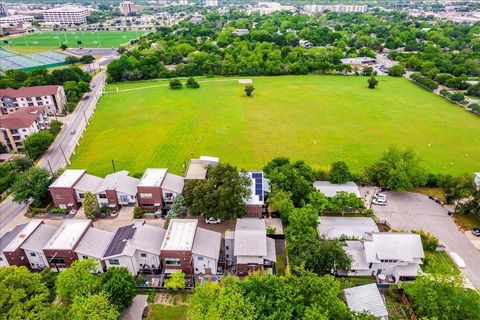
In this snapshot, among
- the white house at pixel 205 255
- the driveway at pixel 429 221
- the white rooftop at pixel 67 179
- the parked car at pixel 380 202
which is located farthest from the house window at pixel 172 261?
the parked car at pixel 380 202

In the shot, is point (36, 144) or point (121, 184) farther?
point (36, 144)

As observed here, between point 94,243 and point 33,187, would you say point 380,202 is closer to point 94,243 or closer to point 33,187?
point 94,243

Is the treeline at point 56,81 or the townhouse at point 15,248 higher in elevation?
the treeline at point 56,81

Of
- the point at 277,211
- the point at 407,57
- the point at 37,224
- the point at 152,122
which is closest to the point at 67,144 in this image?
the point at 152,122

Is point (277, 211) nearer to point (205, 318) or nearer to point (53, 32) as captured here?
point (205, 318)

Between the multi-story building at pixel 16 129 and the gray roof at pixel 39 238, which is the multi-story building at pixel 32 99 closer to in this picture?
the multi-story building at pixel 16 129

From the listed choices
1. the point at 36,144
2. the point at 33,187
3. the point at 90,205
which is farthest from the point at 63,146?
the point at 90,205

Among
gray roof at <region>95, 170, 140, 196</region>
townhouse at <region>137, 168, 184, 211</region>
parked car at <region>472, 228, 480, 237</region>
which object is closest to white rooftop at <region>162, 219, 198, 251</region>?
townhouse at <region>137, 168, 184, 211</region>

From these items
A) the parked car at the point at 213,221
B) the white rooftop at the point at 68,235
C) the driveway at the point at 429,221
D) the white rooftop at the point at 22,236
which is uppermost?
the white rooftop at the point at 68,235
